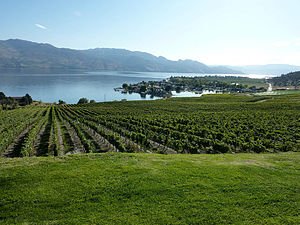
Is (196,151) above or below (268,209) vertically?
below

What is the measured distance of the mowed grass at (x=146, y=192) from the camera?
326 inches

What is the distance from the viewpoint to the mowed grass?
828cm

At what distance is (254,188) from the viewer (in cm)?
1023

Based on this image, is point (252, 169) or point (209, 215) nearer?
point (209, 215)

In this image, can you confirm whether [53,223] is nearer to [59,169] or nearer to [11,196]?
[11,196]

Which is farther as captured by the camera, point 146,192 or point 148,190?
point 148,190

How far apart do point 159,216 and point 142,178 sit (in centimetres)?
274

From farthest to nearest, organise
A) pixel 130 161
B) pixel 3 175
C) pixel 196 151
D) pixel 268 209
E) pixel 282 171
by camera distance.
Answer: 1. pixel 196 151
2. pixel 130 161
3. pixel 282 171
4. pixel 3 175
5. pixel 268 209

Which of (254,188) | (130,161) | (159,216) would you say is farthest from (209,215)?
(130,161)

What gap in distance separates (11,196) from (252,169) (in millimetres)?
10666

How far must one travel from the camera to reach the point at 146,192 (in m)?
9.77

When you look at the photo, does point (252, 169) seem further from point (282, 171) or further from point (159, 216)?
point (159, 216)

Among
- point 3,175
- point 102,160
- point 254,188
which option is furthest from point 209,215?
point 3,175

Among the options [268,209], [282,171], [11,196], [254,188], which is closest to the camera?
[268,209]
